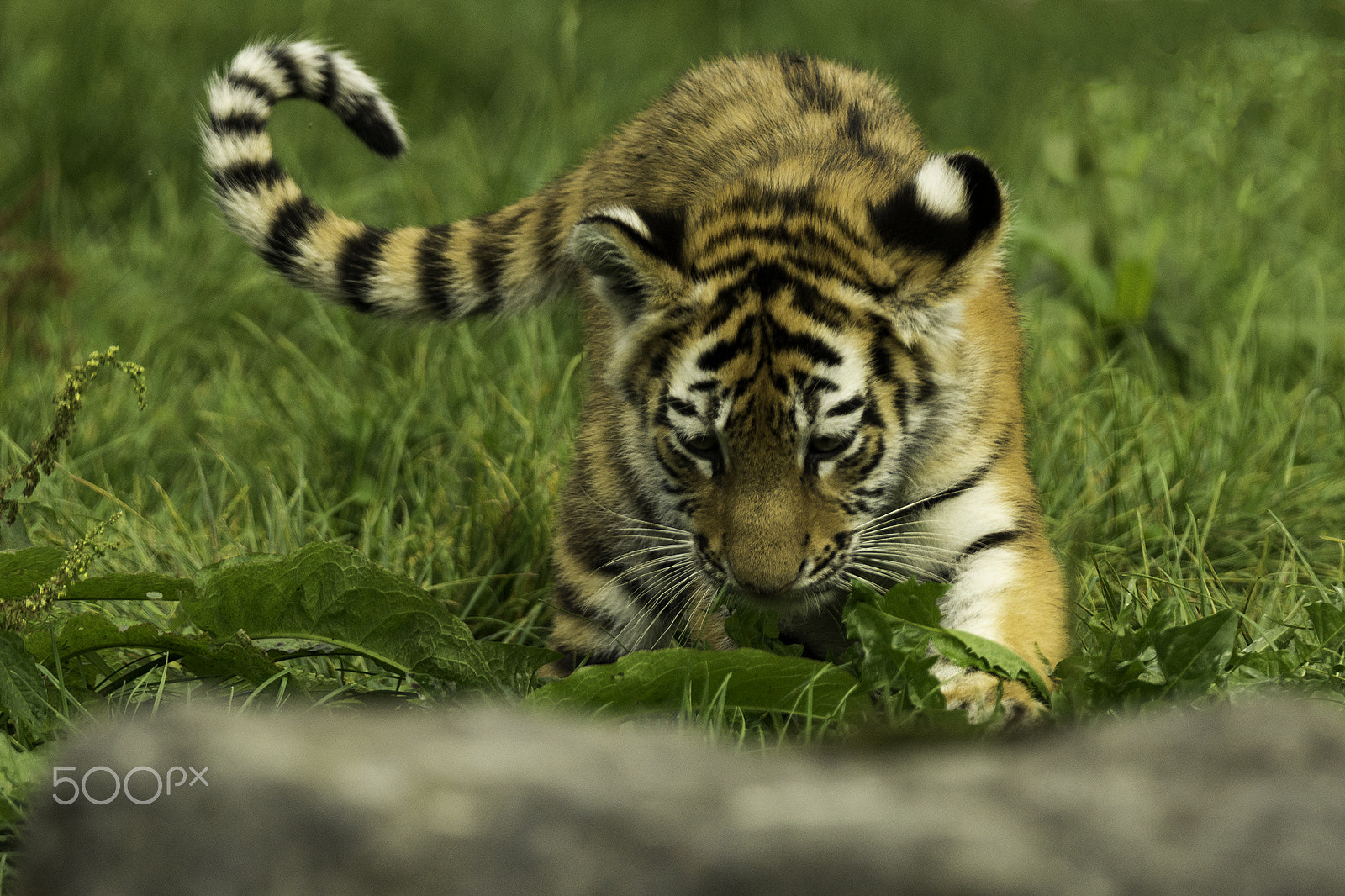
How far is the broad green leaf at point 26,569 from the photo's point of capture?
2512 mm

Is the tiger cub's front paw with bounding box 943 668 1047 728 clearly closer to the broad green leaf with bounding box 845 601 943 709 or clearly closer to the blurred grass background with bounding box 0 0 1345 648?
the broad green leaf with bounding box 845 601 943 709

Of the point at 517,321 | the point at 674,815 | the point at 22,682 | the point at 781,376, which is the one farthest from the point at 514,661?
the point at 517,321

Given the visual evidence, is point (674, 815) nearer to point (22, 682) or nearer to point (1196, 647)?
point (1196, 647)

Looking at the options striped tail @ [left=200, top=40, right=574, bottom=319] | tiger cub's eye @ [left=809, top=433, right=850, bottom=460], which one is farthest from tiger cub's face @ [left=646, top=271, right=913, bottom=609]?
striped tail @ [left=200, top=40, right=574, bottom=319]

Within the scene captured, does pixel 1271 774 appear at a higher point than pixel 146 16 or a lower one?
lower

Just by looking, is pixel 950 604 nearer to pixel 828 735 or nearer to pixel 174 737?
pixel 828 735

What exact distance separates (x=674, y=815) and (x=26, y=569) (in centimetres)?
189

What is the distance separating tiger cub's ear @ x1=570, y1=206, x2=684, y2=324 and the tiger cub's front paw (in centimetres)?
109

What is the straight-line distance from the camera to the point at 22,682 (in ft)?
7.78

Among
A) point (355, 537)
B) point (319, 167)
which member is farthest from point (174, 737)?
point (319, 167)

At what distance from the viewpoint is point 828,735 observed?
2.32 metres

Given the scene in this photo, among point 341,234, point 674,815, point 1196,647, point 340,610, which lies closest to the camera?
point 674,815

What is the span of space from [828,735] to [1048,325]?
299 cm

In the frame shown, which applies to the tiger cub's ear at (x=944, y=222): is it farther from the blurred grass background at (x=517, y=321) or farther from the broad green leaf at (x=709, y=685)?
the broad green leaf at (x=709, y=685)
